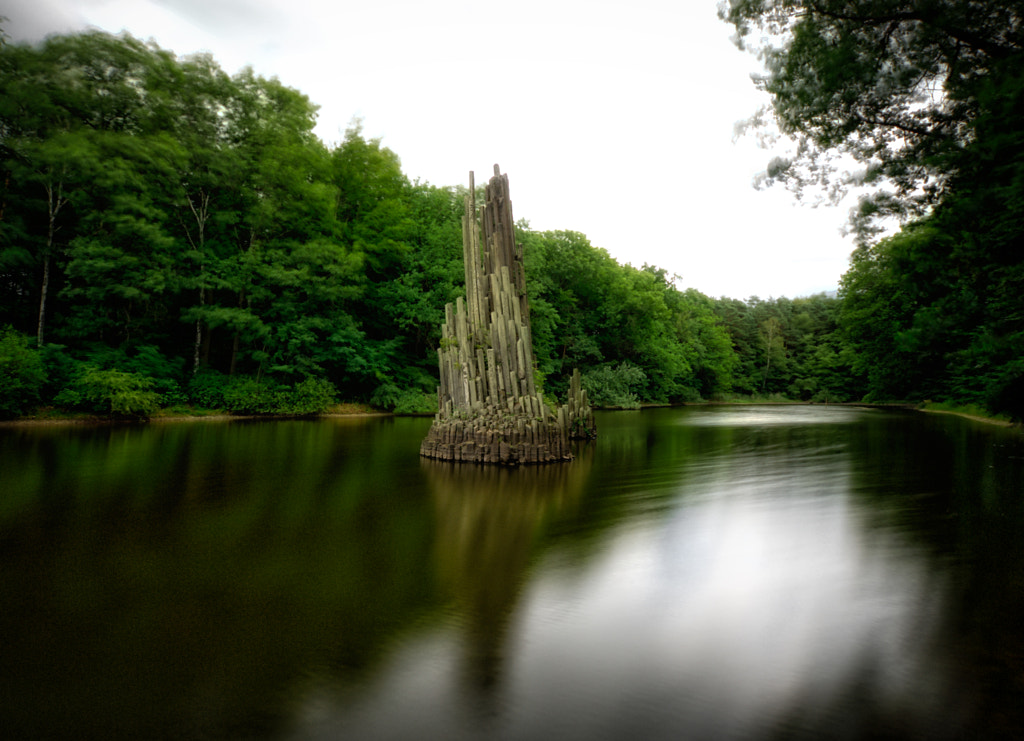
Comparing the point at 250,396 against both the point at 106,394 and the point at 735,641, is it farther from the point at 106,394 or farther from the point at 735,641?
the point at 735,641

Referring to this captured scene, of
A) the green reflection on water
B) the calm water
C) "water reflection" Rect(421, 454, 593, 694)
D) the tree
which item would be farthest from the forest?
the green reflection on water

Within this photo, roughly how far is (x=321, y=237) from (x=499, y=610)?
23.0m

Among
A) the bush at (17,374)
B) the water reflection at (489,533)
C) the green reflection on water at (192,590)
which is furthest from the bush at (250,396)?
the water reflection at (489,533)

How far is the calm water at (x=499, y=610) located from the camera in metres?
2.40

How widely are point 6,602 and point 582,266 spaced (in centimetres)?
3436

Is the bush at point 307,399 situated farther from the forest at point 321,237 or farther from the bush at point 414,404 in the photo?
the bush at point 414,404

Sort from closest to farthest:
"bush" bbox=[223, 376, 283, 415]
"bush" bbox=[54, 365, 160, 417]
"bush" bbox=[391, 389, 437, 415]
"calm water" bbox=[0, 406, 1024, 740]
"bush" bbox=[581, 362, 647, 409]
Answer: "calm water" bbox=[0, 406, 1024, 740] < "bush" bbox=[54, 365, 160, 417] < "bush" bbox=[223, 376, 283, 415] < "bush" bbox=[391, 389, 437, 415] < "bush" bbox=[581, 362, 647, 409]

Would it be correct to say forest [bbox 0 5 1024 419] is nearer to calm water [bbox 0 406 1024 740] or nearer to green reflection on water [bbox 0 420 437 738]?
calm water [bbox 0 406 1024 740]

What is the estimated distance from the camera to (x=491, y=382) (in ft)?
33.0

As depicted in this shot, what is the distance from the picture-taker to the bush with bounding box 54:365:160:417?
1566 cm

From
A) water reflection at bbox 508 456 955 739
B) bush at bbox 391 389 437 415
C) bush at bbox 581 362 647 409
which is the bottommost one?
water reflection at bbox 508 456 955 739

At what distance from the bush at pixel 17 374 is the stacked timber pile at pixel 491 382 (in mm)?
11227

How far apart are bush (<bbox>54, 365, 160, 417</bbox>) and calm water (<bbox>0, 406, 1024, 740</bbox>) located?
30.9 feet

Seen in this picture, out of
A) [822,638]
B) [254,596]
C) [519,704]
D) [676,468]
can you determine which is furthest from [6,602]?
[676,468]
